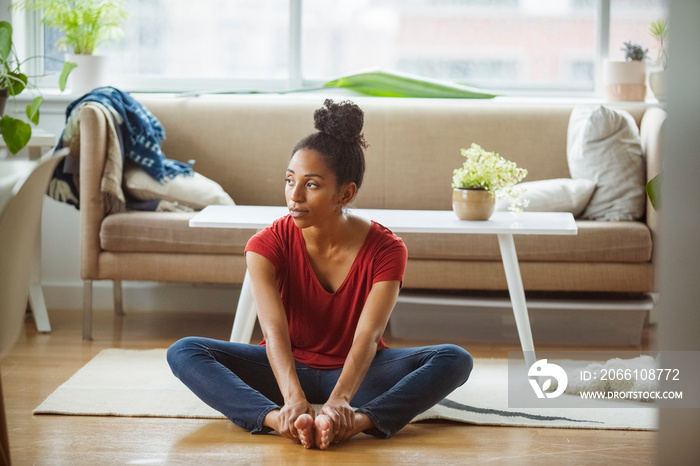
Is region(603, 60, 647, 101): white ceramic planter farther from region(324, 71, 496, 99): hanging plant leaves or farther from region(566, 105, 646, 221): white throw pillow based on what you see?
region(324, 71, 496, 99): hanging plant leaves

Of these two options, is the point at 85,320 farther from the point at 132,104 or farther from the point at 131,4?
the point at 131,4

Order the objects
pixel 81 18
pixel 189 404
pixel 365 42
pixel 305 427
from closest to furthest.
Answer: pixel 305 427
pixel 189 404
pixel 81 18
pixel 365 42

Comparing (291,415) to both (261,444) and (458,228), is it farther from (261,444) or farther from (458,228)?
(458,228)

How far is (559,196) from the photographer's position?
11.0ft

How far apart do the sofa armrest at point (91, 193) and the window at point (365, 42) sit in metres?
1.08

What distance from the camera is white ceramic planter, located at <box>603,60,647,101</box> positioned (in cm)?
392

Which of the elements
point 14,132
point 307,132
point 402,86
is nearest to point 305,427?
point 14,132

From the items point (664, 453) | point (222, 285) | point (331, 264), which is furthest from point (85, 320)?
point (664, 453)

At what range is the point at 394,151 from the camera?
3686 mm

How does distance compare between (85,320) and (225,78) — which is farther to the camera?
(225,78)

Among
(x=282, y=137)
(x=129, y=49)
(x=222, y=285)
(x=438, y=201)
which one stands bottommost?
(x=222, y=285)

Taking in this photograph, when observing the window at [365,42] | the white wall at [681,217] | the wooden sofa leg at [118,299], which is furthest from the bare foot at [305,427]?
the window at [365,42]

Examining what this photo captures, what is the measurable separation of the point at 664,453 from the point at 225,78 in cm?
366

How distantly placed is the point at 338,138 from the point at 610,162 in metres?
1.67
